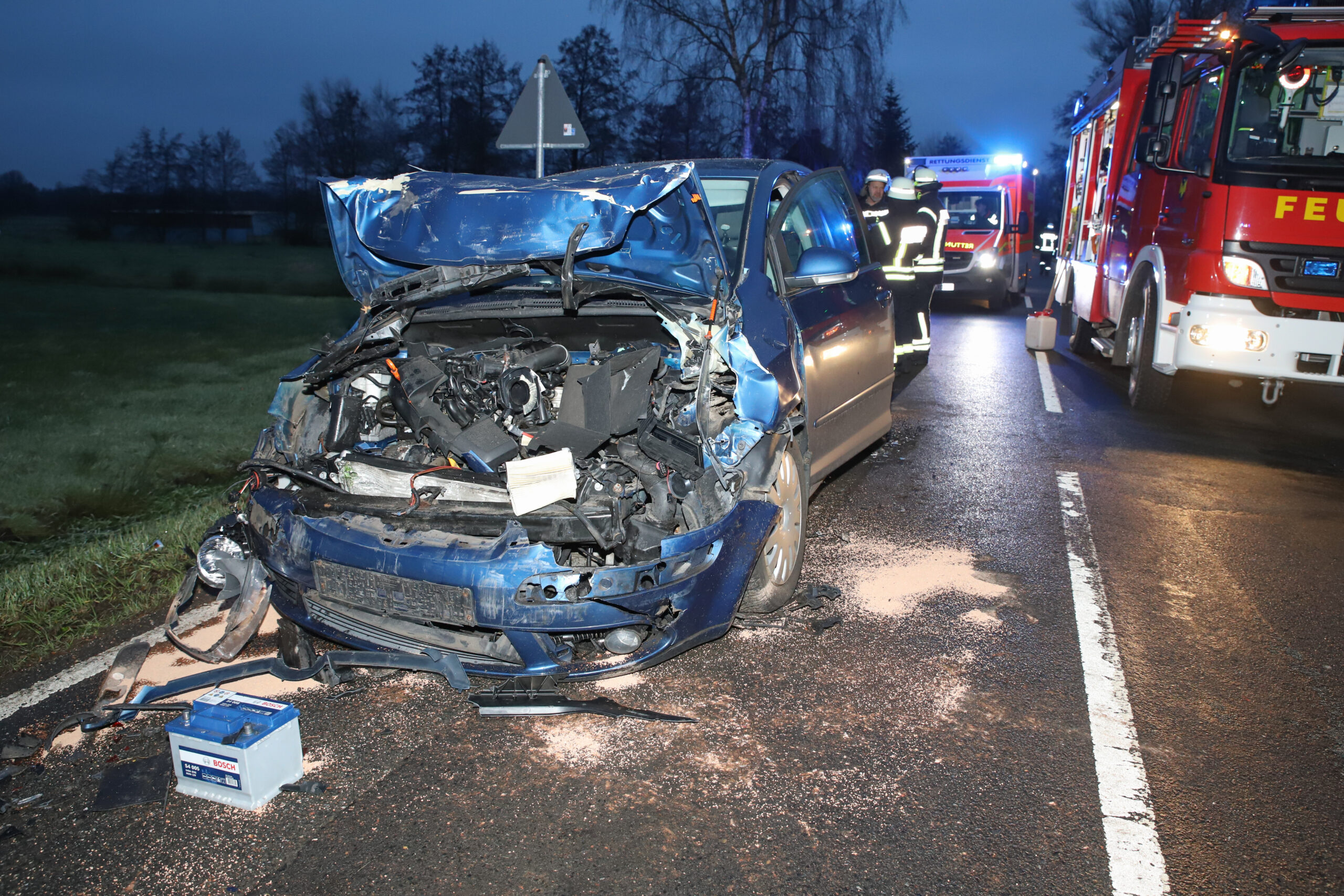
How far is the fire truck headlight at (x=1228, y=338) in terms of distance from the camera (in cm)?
754

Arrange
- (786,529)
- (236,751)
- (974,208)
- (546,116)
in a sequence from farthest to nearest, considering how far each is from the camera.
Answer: (974,208) < (546,116) < (786,529) < (236,751)

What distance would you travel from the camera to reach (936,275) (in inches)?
360

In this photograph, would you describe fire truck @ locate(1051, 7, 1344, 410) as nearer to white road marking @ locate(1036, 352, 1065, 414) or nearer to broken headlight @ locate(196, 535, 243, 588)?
white road marking @ locate(1036, 352, 1065, 414)

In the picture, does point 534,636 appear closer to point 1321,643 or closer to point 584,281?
point 584,281

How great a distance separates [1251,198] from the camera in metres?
7.40

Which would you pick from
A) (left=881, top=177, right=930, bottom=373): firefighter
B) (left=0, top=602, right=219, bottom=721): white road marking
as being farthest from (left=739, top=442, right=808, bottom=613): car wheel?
(left=881, top=177, right=930, bottom=373): firefighter

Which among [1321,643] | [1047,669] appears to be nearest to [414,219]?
[1047,669]

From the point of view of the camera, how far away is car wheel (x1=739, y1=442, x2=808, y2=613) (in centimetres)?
397

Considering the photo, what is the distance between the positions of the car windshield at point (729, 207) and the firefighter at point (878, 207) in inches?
127

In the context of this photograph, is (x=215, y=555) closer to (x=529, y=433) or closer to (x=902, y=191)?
(x=529, y=433)

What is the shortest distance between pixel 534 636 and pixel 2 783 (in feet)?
5.32

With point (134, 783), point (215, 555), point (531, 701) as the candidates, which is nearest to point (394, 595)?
point (531, 701)

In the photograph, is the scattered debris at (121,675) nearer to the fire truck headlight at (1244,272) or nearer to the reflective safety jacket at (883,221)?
the reflective safety jacket at (883,221)

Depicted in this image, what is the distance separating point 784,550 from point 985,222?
645 inches
